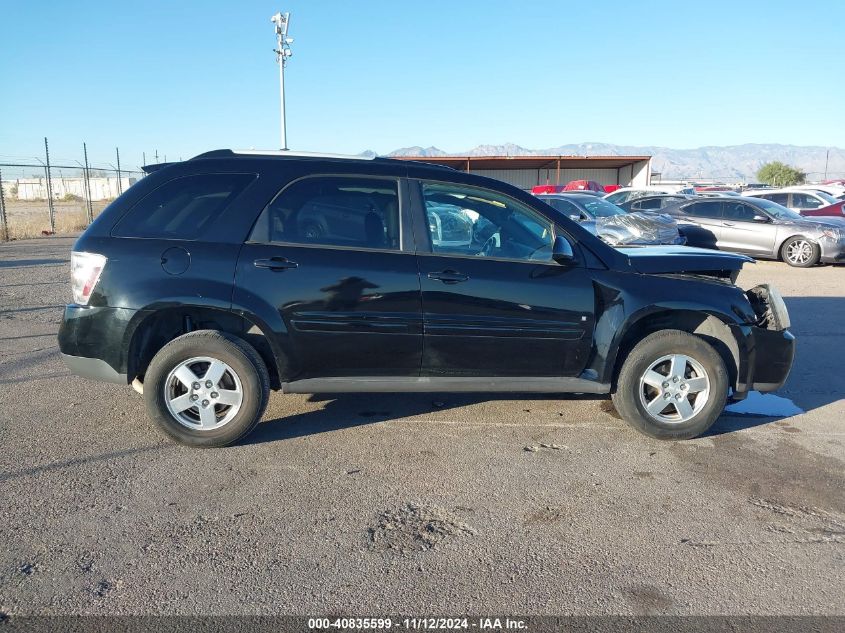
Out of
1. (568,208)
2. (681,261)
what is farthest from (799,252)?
(681,261)

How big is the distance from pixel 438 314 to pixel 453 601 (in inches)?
78.4

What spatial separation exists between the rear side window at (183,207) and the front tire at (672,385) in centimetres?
294

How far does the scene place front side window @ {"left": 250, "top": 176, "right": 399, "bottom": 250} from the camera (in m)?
4.48

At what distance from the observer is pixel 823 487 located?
404cm

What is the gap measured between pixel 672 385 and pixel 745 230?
39.1 feet

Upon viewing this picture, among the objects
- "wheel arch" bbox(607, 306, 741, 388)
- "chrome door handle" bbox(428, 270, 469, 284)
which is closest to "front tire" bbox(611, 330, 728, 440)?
"wheel arch" bbox(607, 306, 741, 388)

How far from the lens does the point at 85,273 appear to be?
436cm

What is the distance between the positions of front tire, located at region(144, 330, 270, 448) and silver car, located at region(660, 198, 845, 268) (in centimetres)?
1317

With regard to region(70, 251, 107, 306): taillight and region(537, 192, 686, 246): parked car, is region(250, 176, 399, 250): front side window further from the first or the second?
region(537, 192, 686, 246): parked car

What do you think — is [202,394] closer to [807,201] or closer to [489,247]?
[489,247]

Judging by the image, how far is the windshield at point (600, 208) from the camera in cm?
1456

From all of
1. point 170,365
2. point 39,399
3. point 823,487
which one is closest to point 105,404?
point 39,399

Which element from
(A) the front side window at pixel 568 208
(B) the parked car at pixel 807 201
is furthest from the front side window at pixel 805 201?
(A) the front side window at pixel 568 208

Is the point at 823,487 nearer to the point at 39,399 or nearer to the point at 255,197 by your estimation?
the point at 255,197
